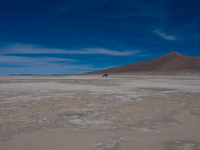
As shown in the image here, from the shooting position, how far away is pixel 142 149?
3977 mm

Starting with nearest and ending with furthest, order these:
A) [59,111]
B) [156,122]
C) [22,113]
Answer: [156,122] → [22,113] → [59,111]

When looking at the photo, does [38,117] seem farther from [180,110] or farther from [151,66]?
[151,66]

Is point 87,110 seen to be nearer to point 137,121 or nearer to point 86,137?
point 137,121

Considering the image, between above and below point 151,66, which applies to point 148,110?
below

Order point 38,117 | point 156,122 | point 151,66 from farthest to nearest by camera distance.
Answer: point 151,66 < point 38,117 < point 156,122

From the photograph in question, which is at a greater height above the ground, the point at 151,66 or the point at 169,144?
the point at 151,66

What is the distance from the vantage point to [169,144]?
4211 millimetres

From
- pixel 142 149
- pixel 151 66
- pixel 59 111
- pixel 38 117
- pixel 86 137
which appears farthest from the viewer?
pixel 151 66

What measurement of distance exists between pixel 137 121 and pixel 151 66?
157 metres

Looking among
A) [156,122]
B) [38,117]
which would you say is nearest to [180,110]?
[156,122]

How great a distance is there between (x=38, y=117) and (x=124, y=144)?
11.7ft

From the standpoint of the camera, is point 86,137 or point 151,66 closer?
point 86,137

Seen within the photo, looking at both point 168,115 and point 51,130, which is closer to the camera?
point 51,130

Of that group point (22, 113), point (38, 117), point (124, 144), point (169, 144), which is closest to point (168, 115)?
point (169, 144)
